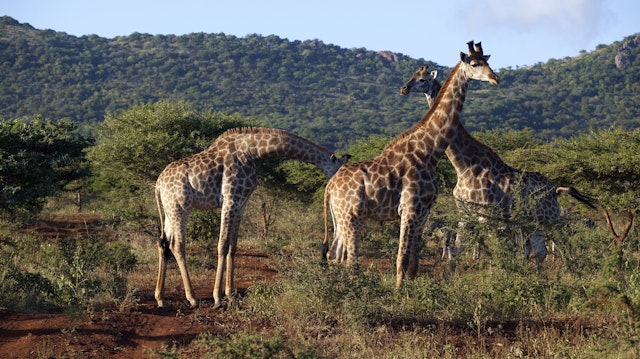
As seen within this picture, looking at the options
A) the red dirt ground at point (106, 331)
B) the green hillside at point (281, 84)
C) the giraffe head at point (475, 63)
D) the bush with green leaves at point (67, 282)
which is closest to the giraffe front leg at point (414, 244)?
the giraffe head at point (475, 63)

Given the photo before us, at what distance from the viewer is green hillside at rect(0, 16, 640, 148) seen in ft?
228

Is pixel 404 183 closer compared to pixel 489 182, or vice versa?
pixel 404 183

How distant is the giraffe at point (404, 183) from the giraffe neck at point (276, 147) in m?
0.68

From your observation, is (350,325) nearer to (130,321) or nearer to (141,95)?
(130,321)

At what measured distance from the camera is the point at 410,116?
7794cm

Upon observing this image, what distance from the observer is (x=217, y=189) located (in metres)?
10.4

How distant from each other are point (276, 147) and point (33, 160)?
4674 millimetres

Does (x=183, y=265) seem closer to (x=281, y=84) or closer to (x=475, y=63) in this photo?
(x=475, y=63)

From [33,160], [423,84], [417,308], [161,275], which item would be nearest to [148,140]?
[33,160]

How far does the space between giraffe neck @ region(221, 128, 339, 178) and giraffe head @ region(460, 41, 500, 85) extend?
2291 mm

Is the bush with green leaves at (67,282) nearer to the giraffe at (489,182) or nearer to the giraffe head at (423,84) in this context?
the giraffe at (489,182)

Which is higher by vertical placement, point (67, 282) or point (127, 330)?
point (67, 282)

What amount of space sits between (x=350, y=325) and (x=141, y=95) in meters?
67.9

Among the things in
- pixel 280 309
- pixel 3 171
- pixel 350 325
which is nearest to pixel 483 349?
pixel 350 325
